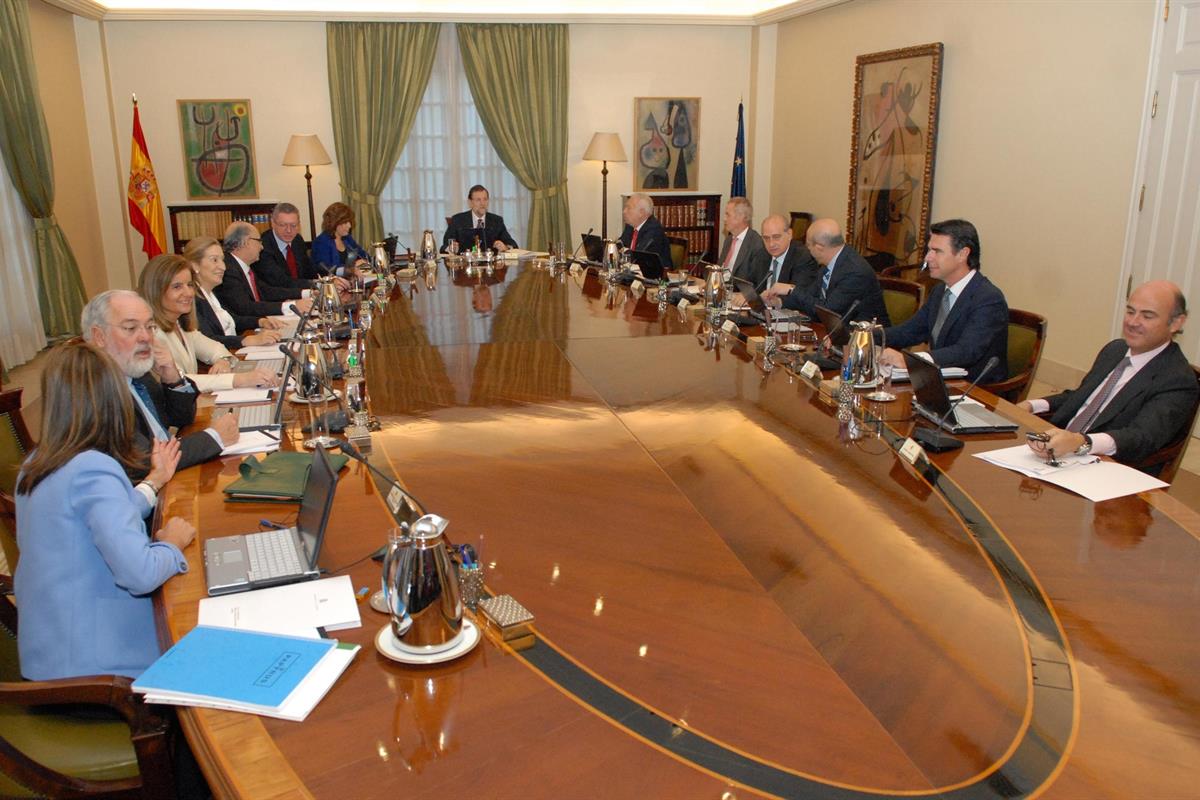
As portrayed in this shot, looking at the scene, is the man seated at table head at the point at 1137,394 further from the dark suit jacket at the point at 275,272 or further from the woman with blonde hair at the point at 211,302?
the dark suit jacket at the point at 275,272

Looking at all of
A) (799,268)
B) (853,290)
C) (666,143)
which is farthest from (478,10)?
(853,290)

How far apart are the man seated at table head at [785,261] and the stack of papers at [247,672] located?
3.97 m

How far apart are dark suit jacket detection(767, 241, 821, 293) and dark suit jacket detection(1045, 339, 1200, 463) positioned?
7.62 ft

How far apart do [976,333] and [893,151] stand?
4.11 m

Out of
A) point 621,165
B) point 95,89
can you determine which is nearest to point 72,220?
point 95,89

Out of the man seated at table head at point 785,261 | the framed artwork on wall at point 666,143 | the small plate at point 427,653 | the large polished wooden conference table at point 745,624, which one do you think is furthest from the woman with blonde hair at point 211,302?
the framed artwork on wall at point 666,143

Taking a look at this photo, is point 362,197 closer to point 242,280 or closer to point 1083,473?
point 242,280

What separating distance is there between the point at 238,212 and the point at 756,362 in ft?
21.3

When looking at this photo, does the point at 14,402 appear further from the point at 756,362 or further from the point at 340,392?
the point at 756,362

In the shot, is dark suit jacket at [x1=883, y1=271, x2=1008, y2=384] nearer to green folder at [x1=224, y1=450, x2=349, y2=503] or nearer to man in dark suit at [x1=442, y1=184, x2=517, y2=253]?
green folder at [x1=224, y1=450, x2=349, y2=503]

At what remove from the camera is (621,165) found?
31.1 feet

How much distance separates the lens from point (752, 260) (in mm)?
5918

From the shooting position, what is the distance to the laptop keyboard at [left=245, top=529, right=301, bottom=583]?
71.9 inches

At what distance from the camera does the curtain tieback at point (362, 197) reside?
892cm
